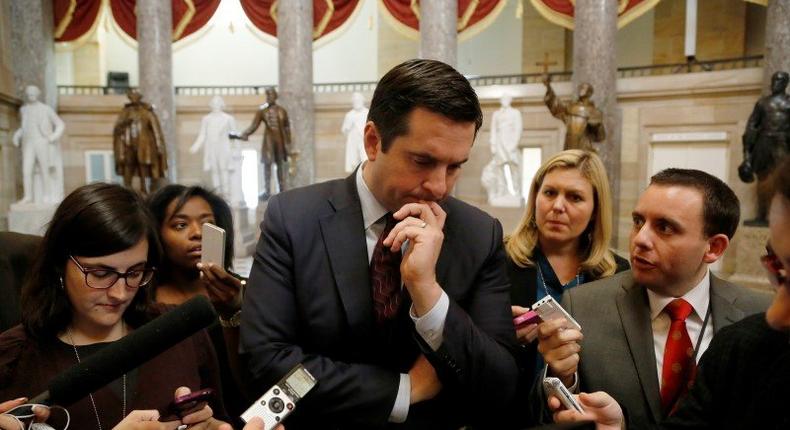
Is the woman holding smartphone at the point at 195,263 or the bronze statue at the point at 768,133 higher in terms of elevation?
the bronze statue at the point at 768,133

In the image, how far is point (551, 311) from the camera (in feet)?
4.68

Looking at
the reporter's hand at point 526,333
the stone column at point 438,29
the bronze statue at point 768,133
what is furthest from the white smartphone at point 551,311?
the stone column at point 438,29

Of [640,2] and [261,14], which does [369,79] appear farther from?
[640,2]

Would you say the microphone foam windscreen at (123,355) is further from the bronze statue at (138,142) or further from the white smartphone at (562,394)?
the bronze statue at (138,142)

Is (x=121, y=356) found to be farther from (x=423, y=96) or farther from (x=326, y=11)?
(x=326, y=11)

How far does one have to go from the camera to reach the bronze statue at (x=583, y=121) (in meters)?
9.45

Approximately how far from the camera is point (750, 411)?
3.75 feet

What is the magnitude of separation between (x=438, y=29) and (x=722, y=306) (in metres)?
10.5

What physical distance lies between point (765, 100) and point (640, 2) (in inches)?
159

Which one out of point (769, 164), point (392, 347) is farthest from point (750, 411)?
point (769, 164)

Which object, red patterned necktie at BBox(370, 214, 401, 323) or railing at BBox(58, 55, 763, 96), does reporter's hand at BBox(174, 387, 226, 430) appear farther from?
railing at BBox(58, 55, 763, 96)

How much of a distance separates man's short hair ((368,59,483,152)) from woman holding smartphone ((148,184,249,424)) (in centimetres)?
122

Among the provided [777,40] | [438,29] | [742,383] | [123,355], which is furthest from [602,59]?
[123,355]

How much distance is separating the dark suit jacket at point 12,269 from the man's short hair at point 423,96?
1.45 meters
